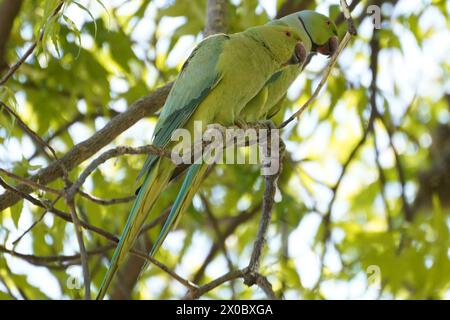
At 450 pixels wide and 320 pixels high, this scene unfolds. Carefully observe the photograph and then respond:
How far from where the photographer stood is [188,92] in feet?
11.6

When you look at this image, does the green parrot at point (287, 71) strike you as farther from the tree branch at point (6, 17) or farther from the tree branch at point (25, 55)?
the tree branch at point (6, 17)

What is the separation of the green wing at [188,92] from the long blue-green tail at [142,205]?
7.9 inches

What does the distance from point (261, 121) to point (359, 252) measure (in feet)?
4.60

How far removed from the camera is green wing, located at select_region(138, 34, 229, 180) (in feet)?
11.6

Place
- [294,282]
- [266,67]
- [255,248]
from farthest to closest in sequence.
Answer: [294,282]
[266,67]
[255,248]

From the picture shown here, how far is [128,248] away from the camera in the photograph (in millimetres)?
2965

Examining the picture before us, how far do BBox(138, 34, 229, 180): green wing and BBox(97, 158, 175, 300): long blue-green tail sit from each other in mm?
200

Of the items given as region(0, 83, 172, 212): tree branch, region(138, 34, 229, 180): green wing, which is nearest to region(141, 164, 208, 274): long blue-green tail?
region(138, 34, 229, 180): green wing

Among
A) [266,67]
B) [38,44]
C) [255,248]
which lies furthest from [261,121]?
[38,44]

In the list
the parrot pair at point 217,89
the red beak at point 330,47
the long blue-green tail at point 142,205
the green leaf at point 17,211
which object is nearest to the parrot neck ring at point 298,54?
the parrot pair at point 217,89

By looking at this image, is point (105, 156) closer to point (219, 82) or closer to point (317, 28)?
Result: point (219, 82)

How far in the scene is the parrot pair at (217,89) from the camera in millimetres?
3373

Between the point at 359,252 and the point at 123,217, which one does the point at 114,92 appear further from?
the point at 359,252
